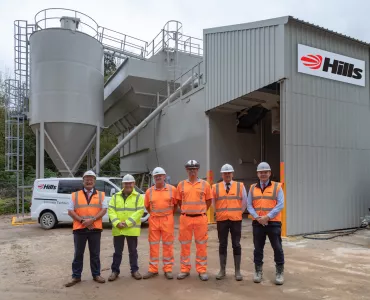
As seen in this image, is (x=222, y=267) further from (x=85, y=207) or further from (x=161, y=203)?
(x=85, y=207)

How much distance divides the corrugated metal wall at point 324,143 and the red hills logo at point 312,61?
0.31m

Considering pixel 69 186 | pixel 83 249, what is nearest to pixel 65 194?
pixel 69 186

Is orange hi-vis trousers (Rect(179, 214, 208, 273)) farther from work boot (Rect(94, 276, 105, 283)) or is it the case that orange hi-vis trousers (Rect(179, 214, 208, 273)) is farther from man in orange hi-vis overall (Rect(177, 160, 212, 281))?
work boot (Rect(94, 276, 105, 283))

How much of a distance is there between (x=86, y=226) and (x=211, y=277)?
211cm

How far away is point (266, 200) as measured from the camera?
5344 mm

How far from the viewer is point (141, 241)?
9211 mm

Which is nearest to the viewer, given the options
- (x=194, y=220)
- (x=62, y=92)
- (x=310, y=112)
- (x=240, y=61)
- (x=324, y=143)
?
(x=194, y=220)

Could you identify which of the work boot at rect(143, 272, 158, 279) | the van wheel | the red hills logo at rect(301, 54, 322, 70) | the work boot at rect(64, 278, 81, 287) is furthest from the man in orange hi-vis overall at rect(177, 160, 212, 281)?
the van wheel

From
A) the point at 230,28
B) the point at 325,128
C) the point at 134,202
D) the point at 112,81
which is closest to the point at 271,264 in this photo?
the point at 134,202

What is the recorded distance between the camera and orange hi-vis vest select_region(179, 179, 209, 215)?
17.9ft

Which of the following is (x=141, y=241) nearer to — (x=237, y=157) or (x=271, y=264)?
(x=271, y=264)

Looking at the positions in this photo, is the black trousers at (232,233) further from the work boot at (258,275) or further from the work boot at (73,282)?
the work boot at (73,282)

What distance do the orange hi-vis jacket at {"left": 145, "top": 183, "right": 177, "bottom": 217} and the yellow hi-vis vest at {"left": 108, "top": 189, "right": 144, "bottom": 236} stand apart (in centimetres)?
16

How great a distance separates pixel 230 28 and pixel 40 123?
27.1 ft
